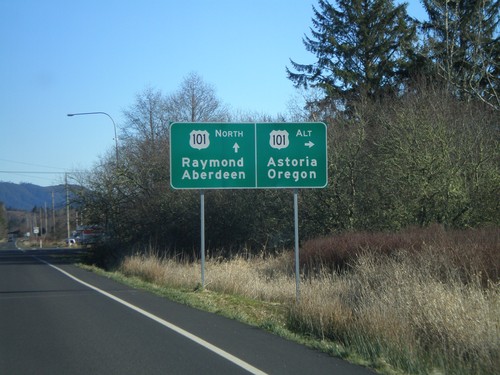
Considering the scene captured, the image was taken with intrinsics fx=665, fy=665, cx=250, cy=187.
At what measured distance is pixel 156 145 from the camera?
37375mm

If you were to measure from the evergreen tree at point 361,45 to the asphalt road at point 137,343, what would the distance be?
28.2 metres

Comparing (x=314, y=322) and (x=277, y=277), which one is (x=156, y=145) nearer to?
(x=277, y=277)

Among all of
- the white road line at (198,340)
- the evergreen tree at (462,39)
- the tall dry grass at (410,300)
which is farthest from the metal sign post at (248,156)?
the evergreen tree at (462,39)

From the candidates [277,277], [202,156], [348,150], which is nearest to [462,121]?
[348,150]

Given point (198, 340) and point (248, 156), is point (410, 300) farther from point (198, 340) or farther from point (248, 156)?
point (248, 156)

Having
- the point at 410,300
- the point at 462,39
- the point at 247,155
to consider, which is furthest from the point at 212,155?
the point at 462,39

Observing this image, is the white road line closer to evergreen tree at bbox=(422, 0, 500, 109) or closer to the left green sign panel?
the left green sign panel

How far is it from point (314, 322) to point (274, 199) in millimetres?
A: 17808

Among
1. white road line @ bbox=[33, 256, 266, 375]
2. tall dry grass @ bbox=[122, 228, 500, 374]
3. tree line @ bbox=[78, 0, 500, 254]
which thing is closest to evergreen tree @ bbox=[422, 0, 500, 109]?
tree line @ bbox=[78, 0, 500, 254]

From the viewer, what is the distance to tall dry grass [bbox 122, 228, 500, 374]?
863cm

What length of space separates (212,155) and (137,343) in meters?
7.93

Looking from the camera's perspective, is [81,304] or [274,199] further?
[274,199]

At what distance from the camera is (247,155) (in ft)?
55.3

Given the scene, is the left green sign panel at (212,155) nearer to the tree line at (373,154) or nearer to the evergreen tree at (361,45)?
the tree line at (373,154)
